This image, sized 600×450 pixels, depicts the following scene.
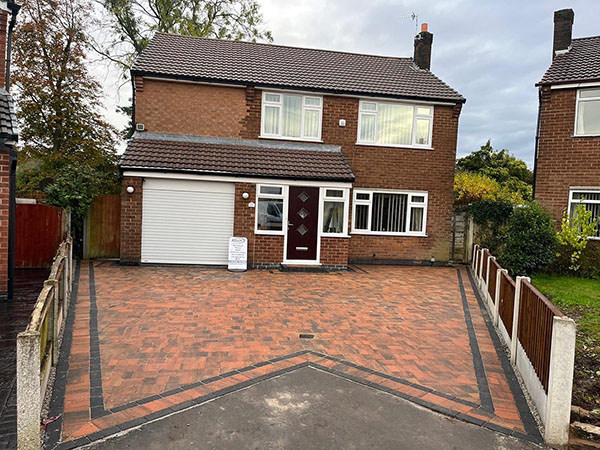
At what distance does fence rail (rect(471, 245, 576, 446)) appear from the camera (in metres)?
3.68

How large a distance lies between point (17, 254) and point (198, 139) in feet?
19.9

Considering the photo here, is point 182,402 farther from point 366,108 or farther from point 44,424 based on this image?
point 366,108

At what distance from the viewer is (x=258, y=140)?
44.5 feet

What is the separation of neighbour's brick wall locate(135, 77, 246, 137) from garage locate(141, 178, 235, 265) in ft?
Result: 7.29

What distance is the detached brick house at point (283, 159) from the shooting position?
12023mm

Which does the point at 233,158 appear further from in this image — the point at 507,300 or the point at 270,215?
the point at 507,300

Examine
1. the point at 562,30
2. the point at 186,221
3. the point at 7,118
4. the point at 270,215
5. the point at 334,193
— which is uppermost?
the point at 562,30

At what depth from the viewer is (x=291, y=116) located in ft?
45.4

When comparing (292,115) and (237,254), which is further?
(292,115)

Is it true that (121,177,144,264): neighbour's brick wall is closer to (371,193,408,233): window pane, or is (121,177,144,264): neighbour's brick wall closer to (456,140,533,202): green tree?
(371,193,408,233): window pane

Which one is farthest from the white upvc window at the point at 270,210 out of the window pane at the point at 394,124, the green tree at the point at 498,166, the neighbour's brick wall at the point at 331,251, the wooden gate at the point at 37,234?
the green tree at the point at 498,166

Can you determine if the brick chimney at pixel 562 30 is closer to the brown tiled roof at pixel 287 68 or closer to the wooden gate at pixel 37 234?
the brown tiled roof at pixel 287 68

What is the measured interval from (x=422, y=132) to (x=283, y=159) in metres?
5.24

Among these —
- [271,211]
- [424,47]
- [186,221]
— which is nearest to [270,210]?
[271,211]
